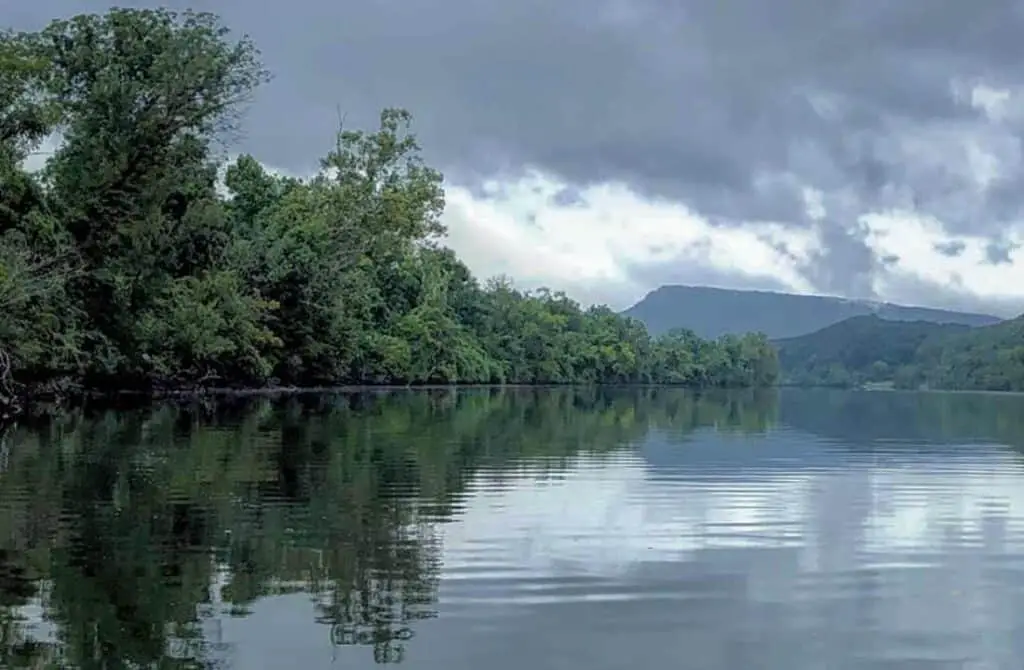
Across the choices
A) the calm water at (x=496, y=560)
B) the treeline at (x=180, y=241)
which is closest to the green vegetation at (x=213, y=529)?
the calm water at (x=496, y=560)

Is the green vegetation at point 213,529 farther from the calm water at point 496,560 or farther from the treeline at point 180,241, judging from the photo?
the treeline at point 180,241

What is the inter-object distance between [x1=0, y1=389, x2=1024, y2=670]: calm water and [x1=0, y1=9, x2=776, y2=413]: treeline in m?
13.3

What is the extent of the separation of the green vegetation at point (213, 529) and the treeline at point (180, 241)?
28.1ft

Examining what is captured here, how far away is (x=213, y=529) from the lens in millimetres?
15070

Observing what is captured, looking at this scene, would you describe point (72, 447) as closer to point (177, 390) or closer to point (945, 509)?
point (945, 509)

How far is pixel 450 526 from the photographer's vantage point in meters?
15.8

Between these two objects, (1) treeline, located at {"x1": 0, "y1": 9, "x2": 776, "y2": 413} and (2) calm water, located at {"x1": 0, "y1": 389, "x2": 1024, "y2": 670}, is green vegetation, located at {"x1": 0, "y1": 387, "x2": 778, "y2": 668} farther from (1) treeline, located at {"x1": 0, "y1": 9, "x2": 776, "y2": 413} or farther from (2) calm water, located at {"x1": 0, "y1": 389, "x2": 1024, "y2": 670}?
(1) treeline, located at {"x1": 0, "y1": 9, "x2": 776, "y2": 413}

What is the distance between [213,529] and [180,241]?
35.1 m

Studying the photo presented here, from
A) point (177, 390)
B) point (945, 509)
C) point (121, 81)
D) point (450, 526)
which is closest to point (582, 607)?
point (450, 526)

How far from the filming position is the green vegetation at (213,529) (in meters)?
9.86

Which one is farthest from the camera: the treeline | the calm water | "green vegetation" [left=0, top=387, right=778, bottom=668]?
the treeline

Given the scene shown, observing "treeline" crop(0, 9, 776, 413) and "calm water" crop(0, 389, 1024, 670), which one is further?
"treeline" crop(0, 9, 776, 413)

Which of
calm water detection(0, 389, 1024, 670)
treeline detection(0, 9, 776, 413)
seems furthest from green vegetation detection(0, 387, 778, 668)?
treeline detection(0, 9, 776, 413)

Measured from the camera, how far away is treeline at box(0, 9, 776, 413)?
127ft
